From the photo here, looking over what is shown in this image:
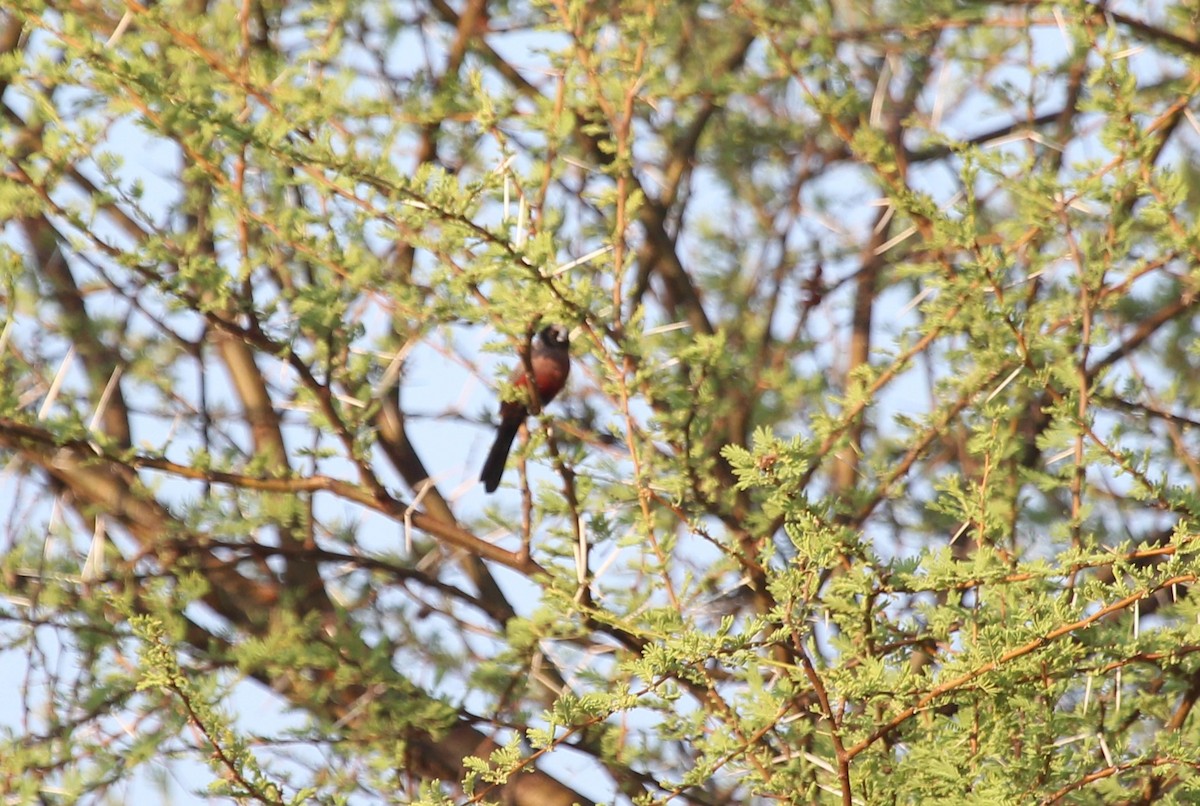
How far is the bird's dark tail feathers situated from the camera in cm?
488

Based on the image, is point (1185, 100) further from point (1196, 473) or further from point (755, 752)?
point (755, 752)

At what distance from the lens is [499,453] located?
4977mm

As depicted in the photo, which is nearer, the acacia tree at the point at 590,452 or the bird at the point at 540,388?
the acacia tree at the point at 590,452

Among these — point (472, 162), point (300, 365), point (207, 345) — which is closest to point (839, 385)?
point (472, 162)

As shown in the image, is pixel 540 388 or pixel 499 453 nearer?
pixel 540 388

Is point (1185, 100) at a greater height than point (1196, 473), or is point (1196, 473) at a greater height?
point (1185, 100)

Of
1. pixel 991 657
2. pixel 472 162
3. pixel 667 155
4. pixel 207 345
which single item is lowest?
pixel 991 657

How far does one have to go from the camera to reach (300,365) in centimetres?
364

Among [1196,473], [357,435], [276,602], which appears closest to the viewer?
[357,435]

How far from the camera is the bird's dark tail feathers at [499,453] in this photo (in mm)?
4879

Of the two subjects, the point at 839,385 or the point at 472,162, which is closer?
the point at 472,162

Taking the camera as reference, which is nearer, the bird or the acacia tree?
the acacia tree

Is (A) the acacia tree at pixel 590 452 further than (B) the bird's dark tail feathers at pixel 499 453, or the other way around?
(B) the bird's dark tail feathers at pixel 499 453

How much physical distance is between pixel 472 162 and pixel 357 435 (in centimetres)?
131
